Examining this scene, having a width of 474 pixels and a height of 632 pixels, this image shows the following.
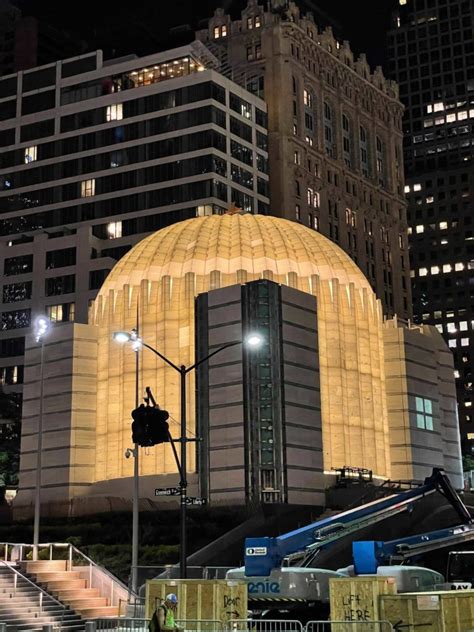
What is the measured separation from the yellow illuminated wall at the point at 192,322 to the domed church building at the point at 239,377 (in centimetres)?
10

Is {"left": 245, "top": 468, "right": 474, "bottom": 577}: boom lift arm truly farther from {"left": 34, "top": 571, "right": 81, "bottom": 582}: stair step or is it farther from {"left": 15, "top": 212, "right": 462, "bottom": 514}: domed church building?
{"left": 15, "top": 212, "right": 462, "bottom": 514}: domed church building

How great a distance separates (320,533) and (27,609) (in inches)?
452

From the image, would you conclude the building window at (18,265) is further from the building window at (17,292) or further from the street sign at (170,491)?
the street sign at (170,491)

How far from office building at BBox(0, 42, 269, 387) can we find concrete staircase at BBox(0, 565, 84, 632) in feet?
252

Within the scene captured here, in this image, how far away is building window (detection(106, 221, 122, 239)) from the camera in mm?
121188

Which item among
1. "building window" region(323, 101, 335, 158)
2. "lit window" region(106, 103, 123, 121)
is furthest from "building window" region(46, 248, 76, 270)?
"building window" region(323, 101, 335, 158)

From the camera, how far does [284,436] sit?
61.2m

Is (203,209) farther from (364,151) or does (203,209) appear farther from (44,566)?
(44,566)

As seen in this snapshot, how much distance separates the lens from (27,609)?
1412 inches

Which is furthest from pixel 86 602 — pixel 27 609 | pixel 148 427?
pixel 148 427

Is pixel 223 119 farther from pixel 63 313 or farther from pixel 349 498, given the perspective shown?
pixel 349 498

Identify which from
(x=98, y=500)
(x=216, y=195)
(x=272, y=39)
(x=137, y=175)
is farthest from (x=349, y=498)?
(x=272, y=39)

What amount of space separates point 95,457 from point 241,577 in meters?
37.8

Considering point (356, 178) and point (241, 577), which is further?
point (356, 178)
